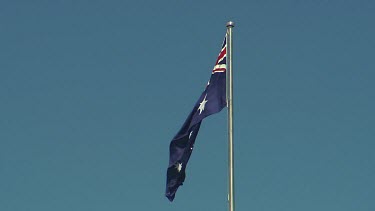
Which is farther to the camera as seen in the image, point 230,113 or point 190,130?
point 190,130

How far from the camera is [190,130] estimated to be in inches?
945

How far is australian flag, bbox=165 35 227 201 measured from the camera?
2361cm

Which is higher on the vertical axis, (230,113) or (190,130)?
(230,113)

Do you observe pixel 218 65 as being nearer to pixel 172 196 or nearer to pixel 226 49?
pixel 226 49

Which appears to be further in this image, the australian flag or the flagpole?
the australian flag

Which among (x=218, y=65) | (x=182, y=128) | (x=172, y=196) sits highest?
(x=218, y=65)

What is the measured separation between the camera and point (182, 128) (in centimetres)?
2412

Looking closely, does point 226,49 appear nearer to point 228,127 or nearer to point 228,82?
point 228,82

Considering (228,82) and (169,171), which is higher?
(228,82)

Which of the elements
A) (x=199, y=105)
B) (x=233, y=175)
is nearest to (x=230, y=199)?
(x=233, y=175)

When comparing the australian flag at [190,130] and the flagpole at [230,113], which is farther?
the australian flag at [190,130]

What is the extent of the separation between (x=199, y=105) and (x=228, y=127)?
1847 mm

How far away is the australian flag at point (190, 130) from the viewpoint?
77.5 feet

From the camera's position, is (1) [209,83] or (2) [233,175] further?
(1) [209,83]
